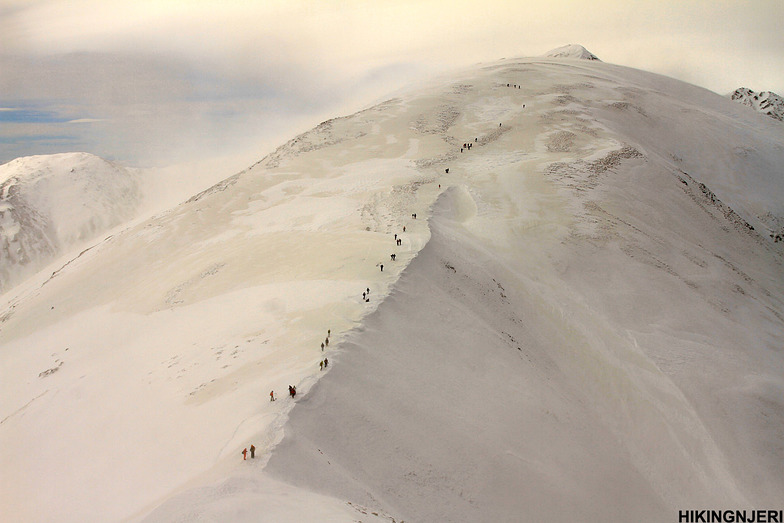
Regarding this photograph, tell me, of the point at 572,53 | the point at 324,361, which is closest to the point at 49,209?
the point at 572,53

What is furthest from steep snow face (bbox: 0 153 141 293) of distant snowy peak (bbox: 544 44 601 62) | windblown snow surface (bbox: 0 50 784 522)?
distant snowy peak (bbox: 544 44 601 62)

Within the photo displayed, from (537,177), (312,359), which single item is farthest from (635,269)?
(312,359)

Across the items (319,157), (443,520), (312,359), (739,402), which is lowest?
(739,402)

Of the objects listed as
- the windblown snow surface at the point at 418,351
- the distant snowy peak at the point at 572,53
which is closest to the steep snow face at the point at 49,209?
the windblown snow surface at the point at 418,351

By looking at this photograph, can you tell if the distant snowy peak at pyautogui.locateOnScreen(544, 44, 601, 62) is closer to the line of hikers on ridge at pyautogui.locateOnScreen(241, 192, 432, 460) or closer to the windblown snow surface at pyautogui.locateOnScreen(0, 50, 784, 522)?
the windblown snow surface at pyautogui.locateOnScreen(0, 50, 784, 522)

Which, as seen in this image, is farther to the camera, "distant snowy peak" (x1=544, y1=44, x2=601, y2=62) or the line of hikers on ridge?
"distant snowy peak" (x1=544, y1=44, x2=601, y2=62)

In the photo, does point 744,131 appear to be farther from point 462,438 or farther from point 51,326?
point 51,326
